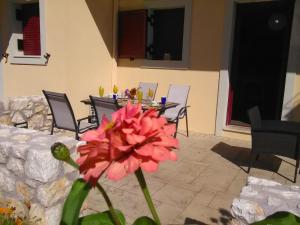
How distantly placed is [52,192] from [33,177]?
0.19m

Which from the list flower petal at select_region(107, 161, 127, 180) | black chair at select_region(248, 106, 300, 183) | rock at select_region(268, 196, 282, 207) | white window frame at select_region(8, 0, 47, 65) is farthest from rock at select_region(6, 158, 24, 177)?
white window frame at select_region(8, 0, 47, 65)

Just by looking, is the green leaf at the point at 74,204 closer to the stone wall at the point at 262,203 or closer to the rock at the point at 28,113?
the stone wall at the point at 262,203

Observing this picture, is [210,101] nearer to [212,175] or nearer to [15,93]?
[212,175]

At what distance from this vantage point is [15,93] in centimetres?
673

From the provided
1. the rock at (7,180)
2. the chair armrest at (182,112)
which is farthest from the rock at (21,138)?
the chair armrest at (182,112)

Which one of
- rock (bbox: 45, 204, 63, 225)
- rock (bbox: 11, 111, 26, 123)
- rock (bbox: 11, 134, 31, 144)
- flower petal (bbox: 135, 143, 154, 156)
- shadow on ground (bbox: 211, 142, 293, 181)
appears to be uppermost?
flower petal (bbox: 135, 143, 154, 156)

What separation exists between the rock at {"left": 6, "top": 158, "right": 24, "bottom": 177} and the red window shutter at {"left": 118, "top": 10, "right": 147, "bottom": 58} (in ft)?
14.7

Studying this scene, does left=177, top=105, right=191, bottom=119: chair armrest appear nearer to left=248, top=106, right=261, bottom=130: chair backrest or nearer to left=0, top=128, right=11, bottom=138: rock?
left=248, top=106, right=261, bottom=130: chair backrest

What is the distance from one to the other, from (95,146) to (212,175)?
3547 millimetres

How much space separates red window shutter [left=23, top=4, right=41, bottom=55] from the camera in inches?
247

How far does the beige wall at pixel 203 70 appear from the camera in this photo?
18.3ft

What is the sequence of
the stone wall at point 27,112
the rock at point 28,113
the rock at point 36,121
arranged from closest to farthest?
the stone wall at point 27,112, the rock at point 28,113, the rock at point 36,121

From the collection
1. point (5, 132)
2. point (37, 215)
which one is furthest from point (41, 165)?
point (5, 132)

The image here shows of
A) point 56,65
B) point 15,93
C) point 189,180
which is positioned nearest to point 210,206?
point 189,180
